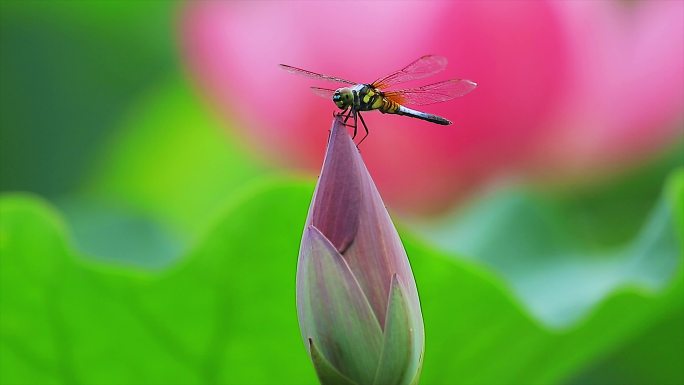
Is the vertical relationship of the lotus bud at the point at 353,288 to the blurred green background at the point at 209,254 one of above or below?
above

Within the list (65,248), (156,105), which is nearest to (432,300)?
(65,248)

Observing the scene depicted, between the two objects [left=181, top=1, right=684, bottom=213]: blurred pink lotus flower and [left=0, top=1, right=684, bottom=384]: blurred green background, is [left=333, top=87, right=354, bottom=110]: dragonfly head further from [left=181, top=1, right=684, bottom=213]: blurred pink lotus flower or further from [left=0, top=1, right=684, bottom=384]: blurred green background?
[left=181, top=1, right=684, bottom=213]: blurred pink lotus flower

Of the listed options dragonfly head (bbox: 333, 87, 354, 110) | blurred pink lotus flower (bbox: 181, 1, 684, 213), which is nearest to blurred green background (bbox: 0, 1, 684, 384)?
blurred pink lotus flower (bbox: 181, 1, 684, 213)

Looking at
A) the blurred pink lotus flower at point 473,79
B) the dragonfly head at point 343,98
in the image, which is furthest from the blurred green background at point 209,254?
the dragonfly head at point 343,98

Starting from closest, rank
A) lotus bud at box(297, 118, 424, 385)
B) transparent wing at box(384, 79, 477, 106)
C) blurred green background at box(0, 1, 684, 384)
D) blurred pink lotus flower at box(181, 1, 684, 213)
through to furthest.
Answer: lotus bud at box(297, 118, 424, 385) → transparent wing at box(384, 79, 477, 106) → blurred green background at box(0, 1, 684, 384) → blurred pink lotus flower at box(181, 1, 684, 213)

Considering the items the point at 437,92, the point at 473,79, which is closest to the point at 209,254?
the point at 437,92

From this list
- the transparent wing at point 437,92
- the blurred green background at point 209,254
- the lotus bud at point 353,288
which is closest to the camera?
the lotus bud at point 353,288

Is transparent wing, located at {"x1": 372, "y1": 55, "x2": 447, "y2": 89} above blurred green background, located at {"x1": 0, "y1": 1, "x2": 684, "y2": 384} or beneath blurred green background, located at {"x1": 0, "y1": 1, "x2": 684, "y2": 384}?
above

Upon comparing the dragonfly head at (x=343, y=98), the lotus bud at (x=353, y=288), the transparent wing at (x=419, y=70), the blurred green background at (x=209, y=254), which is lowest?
the blurred green background at (x=209, y=254)

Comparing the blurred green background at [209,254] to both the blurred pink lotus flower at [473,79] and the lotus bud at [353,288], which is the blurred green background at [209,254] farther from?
the lotus bud at [353,288]
